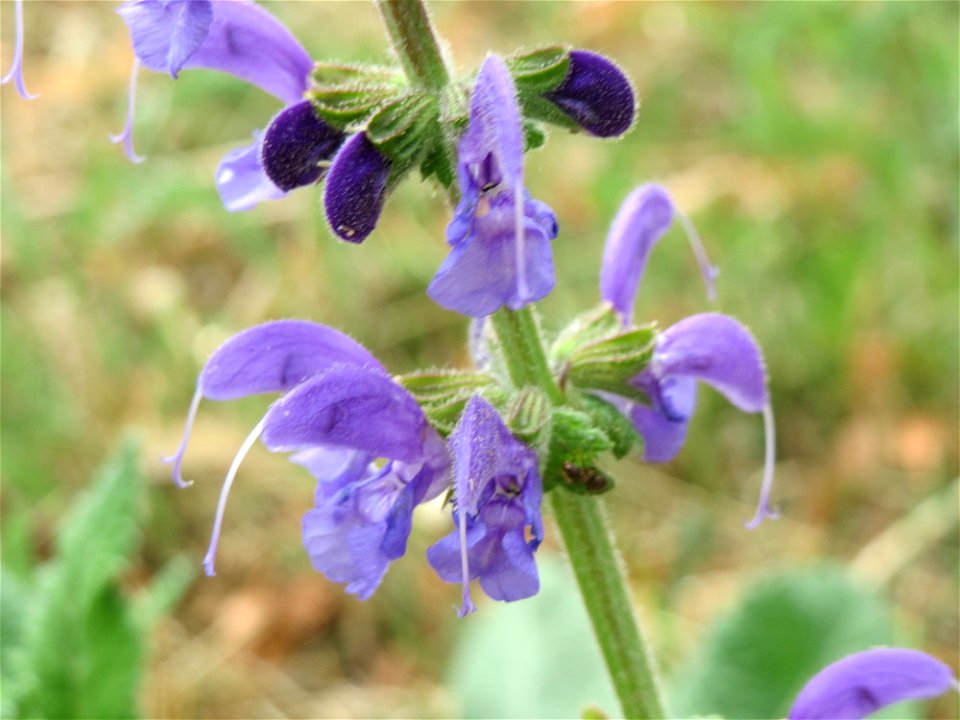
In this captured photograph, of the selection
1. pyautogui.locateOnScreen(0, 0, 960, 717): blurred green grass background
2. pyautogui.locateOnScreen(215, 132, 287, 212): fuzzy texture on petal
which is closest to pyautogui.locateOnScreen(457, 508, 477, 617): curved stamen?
pyautogui.locateOnScreen(215, 132, 287, 212): fuzzy texture on petal

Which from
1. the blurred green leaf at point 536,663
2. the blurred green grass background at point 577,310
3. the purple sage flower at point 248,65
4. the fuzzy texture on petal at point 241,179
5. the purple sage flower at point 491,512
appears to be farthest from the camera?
the blurred green grass background at point 577,310

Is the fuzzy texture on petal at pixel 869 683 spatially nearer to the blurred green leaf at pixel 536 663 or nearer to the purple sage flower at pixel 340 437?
the purple sage flower at pixel 340 437

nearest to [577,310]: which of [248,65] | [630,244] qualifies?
[630,244]

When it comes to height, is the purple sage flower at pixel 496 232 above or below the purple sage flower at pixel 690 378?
above

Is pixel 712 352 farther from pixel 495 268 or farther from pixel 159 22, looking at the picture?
pixel 159 22

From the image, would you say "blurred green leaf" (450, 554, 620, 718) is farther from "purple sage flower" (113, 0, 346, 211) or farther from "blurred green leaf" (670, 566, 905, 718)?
"purple sage flower" (113, 0, 346, 211)

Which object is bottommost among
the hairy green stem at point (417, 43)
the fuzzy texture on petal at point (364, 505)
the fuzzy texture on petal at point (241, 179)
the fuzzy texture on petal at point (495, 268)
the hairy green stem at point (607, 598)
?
the hairy green stem at point (607, 598)

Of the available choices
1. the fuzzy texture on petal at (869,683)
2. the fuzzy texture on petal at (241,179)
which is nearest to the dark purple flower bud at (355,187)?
the fuzzy texture on petal at (241,179)
